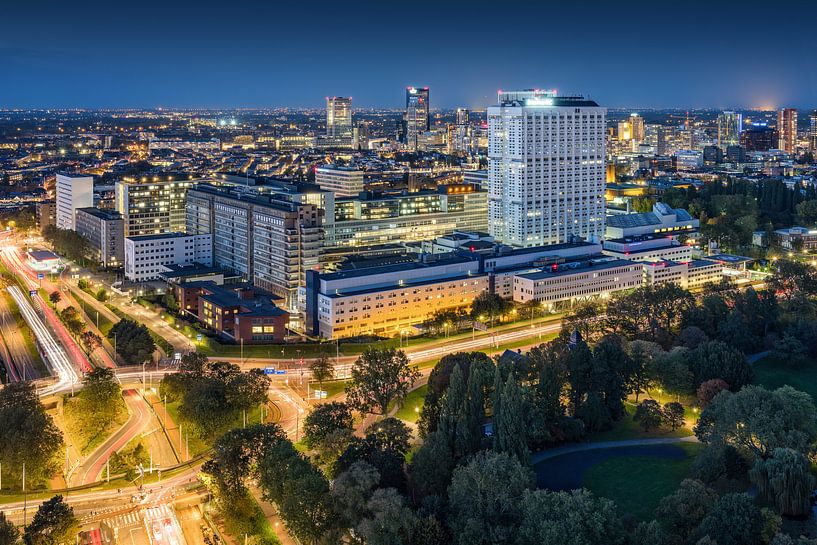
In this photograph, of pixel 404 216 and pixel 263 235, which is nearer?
pixel 263 235

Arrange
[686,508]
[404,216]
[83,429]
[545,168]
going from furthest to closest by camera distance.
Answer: [404,216] < [545,168] < [83,429] < [686,508]

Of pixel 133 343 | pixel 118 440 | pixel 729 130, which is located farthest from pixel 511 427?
pixel 729 130

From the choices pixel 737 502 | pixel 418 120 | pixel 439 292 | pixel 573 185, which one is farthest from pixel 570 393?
pixel 418 120

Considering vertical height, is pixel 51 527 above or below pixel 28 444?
below

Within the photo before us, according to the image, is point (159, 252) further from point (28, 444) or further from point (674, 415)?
point (674, 415)

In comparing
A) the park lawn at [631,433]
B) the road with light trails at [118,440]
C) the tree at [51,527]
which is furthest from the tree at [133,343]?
the park lawn at [631,433]

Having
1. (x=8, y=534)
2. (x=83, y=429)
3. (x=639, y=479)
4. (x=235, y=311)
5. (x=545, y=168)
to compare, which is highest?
(x=545, y=168)

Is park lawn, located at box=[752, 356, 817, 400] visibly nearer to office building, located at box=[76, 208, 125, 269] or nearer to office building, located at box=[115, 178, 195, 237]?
office building, located at box=[115, 178, 195, 237]

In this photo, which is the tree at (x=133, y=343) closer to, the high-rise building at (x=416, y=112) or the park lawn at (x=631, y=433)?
the park lawn at (x=631, y=433)
